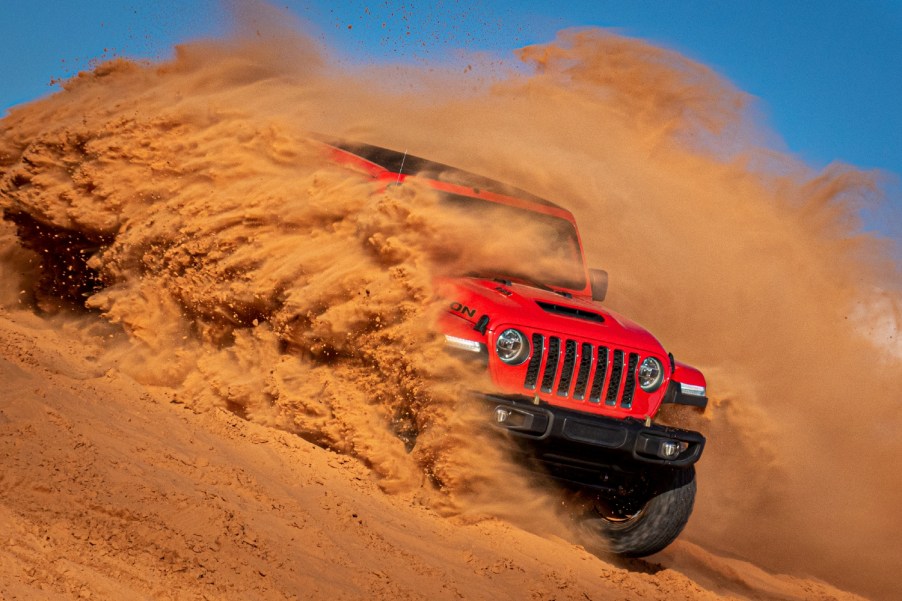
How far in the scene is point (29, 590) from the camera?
308 centimetres

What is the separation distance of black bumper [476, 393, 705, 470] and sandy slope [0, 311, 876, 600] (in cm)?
69

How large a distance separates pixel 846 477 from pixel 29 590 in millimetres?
7593

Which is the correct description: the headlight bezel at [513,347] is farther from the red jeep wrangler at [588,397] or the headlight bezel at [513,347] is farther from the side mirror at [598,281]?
the side mirror at [598,281]

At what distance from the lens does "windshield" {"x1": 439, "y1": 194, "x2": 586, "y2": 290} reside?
6340 mm

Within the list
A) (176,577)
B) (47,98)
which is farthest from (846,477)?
(47,98)

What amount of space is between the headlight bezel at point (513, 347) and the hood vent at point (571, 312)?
38cm

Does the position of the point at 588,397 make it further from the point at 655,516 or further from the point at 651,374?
the point at 655,516

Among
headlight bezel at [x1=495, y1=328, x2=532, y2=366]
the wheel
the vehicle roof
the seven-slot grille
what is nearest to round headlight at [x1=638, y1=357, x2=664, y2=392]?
the seven-slot grille

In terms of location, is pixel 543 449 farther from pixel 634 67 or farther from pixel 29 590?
pixel 634 67

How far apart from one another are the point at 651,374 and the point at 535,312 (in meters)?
0.94

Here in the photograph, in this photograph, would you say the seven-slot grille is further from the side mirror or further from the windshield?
the side mirror

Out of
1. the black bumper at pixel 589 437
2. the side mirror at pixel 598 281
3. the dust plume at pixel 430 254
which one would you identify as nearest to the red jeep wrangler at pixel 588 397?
the black bumper at pixel 589 437

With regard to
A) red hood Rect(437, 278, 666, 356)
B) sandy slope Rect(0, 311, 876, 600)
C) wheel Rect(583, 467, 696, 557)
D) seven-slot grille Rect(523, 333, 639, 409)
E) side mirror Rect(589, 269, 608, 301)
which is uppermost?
side mirror Rect(589, 269, 608, 301)

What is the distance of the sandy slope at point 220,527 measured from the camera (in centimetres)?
352
